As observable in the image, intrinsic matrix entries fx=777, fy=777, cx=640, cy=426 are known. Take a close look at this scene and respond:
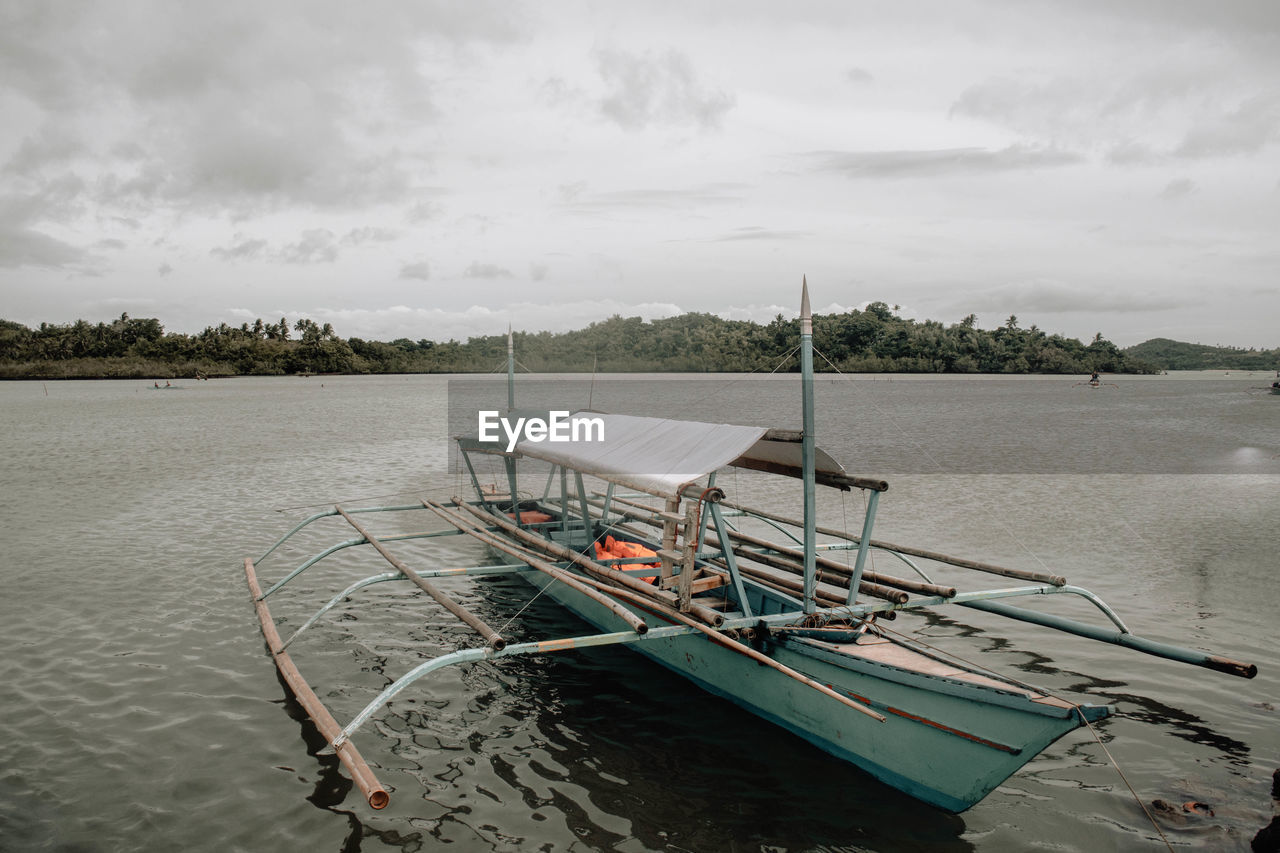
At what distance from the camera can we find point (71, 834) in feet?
21.4

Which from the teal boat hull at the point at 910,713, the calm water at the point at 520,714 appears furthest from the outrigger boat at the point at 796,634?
the calm water at the point at 520,714

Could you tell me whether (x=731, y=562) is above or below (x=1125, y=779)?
above

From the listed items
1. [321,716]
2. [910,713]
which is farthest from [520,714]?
[910,713]

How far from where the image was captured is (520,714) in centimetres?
869

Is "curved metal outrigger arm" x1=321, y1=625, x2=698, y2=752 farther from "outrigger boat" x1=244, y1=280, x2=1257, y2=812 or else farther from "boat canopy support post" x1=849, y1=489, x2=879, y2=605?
"boat canopy support post" x1=849, y1=489, x2=879, y2=605

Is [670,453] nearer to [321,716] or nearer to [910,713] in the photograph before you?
[910,713]

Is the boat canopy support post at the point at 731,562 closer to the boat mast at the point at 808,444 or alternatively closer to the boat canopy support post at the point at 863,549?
the boat mast at the point at 808,444

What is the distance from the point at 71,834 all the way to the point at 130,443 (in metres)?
30.6

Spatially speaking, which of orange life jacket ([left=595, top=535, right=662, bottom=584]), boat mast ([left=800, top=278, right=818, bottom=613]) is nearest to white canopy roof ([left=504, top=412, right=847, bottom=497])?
boat mast ([left=800, top=278, right=818, bottom=613])

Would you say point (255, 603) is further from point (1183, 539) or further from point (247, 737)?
point (1183, 539)

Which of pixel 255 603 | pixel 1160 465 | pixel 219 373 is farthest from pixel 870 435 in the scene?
pixel 219 373

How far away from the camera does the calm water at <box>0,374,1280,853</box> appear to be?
6594mm

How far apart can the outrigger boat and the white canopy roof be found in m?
0.03

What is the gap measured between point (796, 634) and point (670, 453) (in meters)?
2.50
